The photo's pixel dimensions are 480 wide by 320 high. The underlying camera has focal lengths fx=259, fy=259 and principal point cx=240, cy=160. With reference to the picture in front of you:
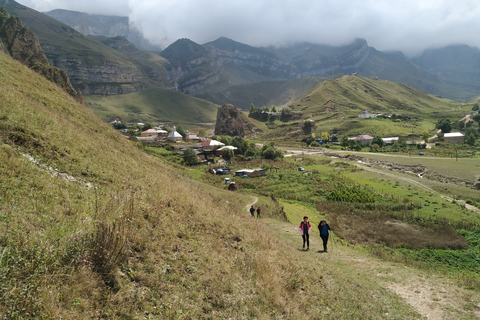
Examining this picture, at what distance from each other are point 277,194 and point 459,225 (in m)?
22.2

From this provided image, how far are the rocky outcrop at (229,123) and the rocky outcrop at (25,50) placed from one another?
88.6m

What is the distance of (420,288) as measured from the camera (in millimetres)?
10469

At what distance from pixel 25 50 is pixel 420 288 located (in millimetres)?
65479

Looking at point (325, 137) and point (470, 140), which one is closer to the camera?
point (470, 140)

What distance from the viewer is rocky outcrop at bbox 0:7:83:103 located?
38.6 m

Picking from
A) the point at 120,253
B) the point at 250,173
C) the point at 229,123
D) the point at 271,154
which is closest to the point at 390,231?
the point at 120,253

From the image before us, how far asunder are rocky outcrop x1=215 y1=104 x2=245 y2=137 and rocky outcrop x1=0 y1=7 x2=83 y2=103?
88.6m

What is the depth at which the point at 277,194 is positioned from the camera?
4134 cm

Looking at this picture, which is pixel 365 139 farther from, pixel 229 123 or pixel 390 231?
pixel 390 231

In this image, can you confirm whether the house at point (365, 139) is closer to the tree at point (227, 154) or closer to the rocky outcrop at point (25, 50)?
the tree at point (227, 154)

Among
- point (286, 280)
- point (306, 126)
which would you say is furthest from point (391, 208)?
point (306, 126)

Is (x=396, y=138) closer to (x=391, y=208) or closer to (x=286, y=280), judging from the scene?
(x=391, y=208)

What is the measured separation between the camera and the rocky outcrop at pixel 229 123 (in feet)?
445

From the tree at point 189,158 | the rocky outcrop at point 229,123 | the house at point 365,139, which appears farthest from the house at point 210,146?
the house at point 365,139
